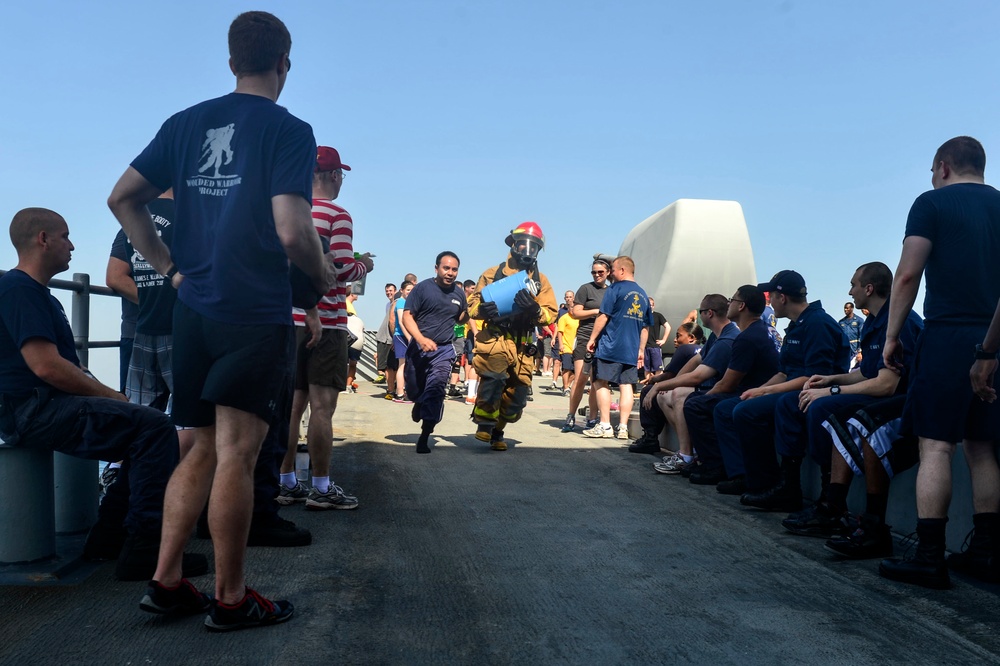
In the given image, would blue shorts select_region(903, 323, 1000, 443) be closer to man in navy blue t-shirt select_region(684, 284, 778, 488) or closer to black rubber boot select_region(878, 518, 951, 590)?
black rubber boot select_region(878, 518, 951, 590)

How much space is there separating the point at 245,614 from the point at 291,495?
2.72 m

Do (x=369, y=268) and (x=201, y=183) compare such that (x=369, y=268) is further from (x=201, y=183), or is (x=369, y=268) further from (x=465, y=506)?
(x=201, y=183)

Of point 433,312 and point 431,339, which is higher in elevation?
point 433,312

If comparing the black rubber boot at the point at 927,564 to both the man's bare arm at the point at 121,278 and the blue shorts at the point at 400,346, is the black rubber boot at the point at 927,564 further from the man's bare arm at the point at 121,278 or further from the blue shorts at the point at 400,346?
the blue shorts at the point at 400,346

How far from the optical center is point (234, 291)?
321cm

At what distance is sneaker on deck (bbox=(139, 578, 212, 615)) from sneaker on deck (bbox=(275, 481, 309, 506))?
95.9 inches

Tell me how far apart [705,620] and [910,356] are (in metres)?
2.15

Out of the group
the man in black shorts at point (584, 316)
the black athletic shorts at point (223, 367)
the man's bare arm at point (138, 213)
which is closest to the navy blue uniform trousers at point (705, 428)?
the man in black shorts at point (584, 316)

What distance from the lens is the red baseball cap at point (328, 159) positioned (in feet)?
18.0

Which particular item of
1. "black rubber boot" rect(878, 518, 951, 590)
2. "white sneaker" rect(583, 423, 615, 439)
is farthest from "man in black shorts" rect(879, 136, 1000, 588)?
"white sneaker" rect(583, 423, 615, 439)

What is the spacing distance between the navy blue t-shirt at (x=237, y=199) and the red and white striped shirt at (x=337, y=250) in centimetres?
200

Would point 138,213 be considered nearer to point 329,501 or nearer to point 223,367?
point 223,367

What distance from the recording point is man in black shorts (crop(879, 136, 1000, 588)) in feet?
13.8

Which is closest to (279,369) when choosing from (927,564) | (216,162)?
(216,162)
